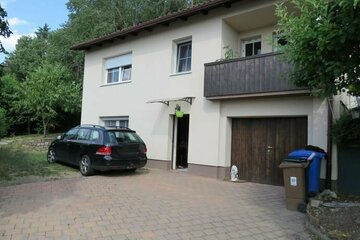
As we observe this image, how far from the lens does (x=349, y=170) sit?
8969mm

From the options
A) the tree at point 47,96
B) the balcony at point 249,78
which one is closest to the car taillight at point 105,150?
the balcony at point 249,78

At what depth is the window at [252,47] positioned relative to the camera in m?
13.1

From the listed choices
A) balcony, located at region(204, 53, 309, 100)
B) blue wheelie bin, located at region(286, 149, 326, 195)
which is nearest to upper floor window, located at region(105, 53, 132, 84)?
balcony, located at region(204, 53, 309, 100)

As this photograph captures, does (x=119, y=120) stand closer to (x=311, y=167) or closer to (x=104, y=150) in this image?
(x=104, y=150)

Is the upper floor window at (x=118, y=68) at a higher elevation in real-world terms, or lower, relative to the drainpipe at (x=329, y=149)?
higher

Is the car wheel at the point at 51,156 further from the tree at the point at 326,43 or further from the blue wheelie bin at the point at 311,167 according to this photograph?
the tree at the point at 326,43

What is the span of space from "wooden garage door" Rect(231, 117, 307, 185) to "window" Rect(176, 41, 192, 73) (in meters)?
3.22

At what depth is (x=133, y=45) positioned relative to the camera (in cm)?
1599

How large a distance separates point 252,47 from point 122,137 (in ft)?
19.6

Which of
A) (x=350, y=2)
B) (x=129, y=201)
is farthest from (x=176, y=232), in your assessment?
(x=350, y=2)

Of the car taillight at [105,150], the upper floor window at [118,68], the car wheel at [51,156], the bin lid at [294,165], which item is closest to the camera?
the bin lid at [294,165]

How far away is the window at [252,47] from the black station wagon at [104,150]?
5.39 metres

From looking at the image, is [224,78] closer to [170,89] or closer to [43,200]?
[170,89]

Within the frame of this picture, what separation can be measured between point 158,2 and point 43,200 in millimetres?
22992
